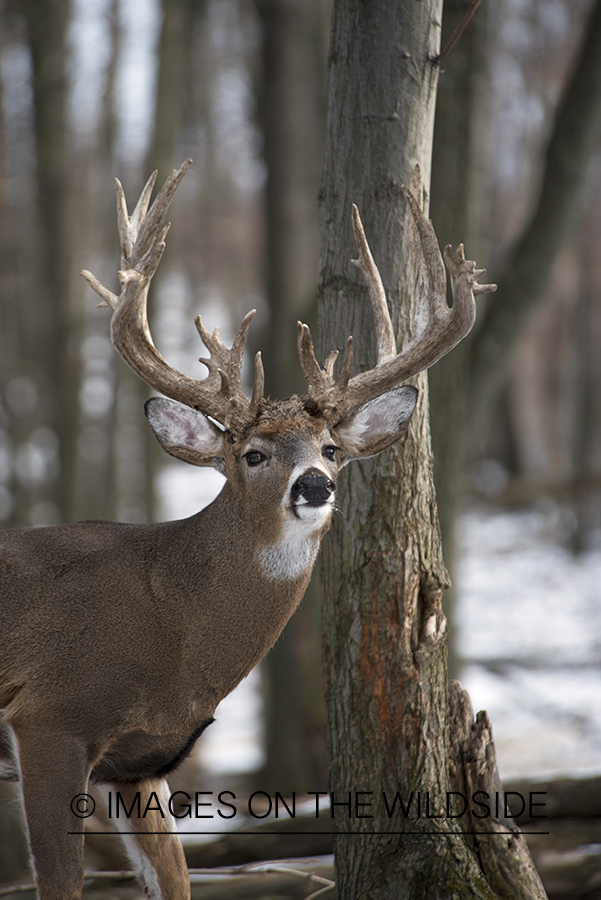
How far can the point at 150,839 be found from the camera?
3.99 meters

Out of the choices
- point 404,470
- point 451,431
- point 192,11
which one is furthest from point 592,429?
point 404,470

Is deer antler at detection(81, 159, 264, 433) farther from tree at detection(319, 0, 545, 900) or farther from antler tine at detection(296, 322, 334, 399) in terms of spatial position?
tree at detection(319, 0, 545, 900)

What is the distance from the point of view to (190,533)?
3.98m

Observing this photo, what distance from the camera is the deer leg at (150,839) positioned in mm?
3967

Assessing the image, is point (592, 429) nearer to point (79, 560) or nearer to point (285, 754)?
point (285, 754)

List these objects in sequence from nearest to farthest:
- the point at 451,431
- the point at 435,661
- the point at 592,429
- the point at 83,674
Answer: the point at 83,674 < the point at 435,661 < the point at 451,431 < the point at 592,429

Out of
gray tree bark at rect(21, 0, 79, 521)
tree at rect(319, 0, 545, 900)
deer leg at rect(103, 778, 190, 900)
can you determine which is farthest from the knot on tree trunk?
gray tree bark at rect(21, 0, 79, 521)

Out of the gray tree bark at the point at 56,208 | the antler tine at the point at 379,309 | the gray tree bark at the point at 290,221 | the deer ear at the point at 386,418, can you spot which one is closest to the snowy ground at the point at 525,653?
the gray tree bark at the point at 290,221

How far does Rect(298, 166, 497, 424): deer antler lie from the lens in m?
3.76

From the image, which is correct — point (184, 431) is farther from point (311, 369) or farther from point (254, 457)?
point (311, 369)

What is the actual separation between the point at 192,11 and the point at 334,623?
9.88 meters

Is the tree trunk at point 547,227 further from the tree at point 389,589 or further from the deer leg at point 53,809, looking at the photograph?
the deer leg at point 53,809

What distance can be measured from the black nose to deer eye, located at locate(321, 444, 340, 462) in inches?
11.1

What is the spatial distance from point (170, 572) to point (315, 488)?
0.79 metres
